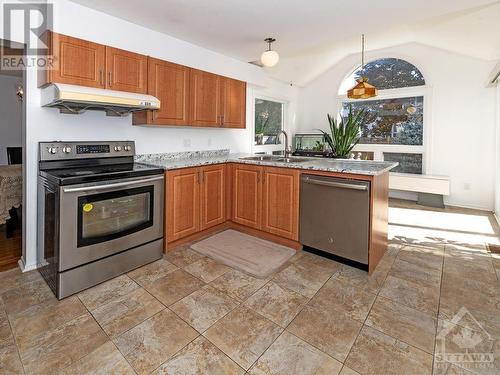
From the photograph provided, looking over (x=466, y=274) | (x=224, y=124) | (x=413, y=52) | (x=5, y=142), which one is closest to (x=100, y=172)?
(x=224, y=124)

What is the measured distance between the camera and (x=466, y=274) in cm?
245

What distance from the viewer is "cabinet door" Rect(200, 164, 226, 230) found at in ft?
10.5

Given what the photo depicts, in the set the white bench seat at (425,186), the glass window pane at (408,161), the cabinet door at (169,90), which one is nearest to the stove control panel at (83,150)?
the cabinet door at (169,90)

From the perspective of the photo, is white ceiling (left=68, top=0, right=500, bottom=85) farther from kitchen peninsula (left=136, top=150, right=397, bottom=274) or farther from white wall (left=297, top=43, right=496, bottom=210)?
kitchen peninsula (left=136, top=150, right=397, bottom=274)

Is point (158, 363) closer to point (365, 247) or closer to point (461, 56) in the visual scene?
point (365, 247)

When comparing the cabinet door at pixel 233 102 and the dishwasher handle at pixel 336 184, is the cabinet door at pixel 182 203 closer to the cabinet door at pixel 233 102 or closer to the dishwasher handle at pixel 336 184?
the cabinet door at pixel 233 102

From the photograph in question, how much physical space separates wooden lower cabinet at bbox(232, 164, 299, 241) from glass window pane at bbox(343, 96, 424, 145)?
351cm

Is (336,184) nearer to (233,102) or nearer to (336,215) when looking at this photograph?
(336,215)

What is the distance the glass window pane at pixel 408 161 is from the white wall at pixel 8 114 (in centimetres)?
747

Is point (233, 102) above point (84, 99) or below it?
above

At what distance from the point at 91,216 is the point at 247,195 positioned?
5.55 ft

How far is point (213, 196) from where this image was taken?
333 centimetres

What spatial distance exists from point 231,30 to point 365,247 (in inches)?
105

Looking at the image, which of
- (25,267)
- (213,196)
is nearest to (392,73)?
(213,196)
